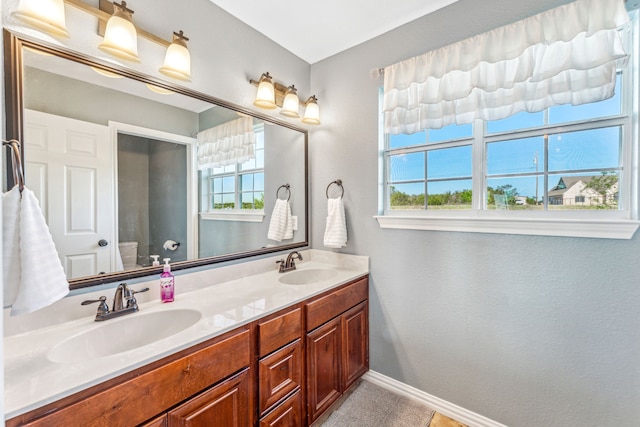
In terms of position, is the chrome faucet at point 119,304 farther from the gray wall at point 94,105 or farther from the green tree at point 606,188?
the green tree at point 606,188

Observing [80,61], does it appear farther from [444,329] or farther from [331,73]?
[444,329]

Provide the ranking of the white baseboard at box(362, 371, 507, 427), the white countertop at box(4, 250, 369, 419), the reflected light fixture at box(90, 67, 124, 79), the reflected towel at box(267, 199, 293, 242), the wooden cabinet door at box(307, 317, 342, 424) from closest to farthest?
the white countertop at box(4, 250, 369, 419)
the reflected light fixture at box(90, 67, 124, 79)
the wooden cabinet door at box(307, 317, 342, 424)
the white baseboard at box(362, 371, 507, 427)
the reflected towel at box(267, 199, 293, 242)

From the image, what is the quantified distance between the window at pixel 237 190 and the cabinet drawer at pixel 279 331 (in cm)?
75

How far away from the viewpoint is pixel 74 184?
3.96ft

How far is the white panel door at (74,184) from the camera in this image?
112 centimetres

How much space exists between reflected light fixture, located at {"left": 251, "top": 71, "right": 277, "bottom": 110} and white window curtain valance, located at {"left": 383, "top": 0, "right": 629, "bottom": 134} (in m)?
0.75

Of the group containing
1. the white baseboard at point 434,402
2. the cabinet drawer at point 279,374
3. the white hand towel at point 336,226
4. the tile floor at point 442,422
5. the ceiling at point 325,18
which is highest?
the ceiling at point 325,18

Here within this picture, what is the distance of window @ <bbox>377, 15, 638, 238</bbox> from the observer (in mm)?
1359

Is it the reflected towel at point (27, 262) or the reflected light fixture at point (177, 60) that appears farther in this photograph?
the reflected light fixture at point (177, 60)

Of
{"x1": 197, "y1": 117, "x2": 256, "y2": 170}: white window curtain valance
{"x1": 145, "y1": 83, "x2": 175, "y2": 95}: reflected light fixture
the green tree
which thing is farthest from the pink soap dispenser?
the green tree

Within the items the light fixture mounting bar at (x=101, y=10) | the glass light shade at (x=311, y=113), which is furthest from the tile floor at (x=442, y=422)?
the light fixture mounting bar at (x=101, y=10)

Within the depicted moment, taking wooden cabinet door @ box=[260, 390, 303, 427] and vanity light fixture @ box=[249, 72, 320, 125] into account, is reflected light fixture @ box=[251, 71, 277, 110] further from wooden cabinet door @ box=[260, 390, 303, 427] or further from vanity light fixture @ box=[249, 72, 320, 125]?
wooden cabinet door @ box=[260, 390, 303, 427]

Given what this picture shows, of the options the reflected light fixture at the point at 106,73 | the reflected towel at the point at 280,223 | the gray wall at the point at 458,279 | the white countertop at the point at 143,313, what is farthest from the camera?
the reflected towel at the point at 280,223

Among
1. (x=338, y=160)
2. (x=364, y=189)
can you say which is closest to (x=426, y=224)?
(x=364, y=189)
